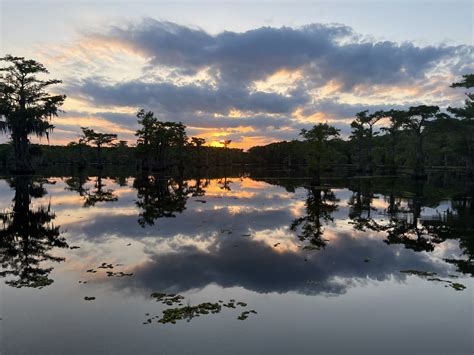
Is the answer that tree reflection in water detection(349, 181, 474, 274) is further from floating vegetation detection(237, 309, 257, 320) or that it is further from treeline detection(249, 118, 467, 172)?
treeline detection(249, 118, 467, 172)

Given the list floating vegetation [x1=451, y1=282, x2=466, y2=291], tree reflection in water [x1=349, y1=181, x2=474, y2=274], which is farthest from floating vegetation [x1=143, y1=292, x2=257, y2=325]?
tree reflection in water [x1=349, y1=181, x2=474, y2=274]

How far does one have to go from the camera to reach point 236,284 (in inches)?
443

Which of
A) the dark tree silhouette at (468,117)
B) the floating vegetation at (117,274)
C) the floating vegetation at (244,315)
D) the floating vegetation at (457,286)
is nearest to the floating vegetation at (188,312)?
the floating vegetation at (244,315)

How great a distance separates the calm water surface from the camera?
760 centimetres

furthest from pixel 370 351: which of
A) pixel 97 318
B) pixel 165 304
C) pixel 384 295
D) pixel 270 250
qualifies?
pixel 270 250

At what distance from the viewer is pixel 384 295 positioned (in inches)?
411

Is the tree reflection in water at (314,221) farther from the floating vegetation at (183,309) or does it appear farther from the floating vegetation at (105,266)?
the floating vegetation at (105,266)

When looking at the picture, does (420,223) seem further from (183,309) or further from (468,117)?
(468,117)

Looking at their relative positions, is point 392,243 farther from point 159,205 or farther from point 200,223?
point 159,205

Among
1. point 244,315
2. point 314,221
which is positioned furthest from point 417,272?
point 314,221

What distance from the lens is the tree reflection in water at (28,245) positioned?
11.4 meters

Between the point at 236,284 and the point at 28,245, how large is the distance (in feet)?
36.1

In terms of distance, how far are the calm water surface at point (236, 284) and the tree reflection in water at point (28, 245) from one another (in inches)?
3.3

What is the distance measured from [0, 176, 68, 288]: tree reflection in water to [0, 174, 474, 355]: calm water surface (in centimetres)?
8
